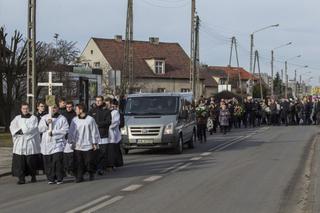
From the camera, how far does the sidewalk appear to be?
15509 millimetres

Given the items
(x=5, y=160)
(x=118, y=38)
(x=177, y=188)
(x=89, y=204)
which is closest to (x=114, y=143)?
(x=177, y=188)

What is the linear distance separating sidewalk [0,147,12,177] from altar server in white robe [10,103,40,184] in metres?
1.67

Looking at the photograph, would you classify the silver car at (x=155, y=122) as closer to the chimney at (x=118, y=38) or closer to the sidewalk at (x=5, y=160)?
the sidewalk at (x=5, y=160)

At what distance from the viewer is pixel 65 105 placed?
48.1 feet

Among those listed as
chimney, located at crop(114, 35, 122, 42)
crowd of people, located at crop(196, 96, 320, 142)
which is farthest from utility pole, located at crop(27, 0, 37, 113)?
chimney, located at crop(114, 35, 122, 42)

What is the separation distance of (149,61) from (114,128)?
6064 cm

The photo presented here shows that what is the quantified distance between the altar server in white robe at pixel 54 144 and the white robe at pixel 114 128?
2356 mm

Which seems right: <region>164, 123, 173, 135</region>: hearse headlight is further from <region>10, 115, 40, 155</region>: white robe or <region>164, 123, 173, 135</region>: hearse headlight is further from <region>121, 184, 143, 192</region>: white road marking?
<region>121, 184, 143, 192</region>: white road marking

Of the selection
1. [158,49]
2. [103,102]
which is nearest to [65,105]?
[103,102]

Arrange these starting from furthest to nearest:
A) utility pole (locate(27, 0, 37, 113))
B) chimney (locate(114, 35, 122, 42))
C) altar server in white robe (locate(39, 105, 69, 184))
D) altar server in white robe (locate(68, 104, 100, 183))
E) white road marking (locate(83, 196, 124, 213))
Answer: chimney (locate(114, 35, 122, 42)) < utility pole (locate(27, 0, 37, 113)) < altar server in white robe (locate(68, 104, 100, 183)) < altar server in white robe (locate(39, 105, 69, 184)) < white road marking (locate(83, 196, 124, 213))

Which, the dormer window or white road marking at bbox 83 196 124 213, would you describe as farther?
the dormer window

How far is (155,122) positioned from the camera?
64.1ft

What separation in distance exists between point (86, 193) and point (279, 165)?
20.6 ft

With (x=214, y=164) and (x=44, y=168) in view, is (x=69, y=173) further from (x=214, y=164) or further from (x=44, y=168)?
(x=214, y=164)
